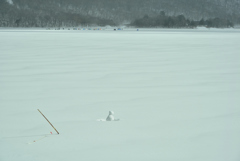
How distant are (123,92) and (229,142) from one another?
2921 mm

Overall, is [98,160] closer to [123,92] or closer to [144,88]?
[123,92]

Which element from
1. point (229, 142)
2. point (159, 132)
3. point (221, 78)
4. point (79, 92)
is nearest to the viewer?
point (229, 142)

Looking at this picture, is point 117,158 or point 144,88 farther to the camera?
point 144,88

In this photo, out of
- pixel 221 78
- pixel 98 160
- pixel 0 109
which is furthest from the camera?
pixel 221 78

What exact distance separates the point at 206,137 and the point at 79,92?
3034 millimetres

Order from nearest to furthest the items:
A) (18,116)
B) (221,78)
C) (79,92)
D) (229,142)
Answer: (229,142) → (18,116) → (79,92) → (221,78)

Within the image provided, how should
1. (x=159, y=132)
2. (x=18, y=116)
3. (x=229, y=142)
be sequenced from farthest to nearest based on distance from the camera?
(x=18, y=116) < (x=159, y=132) < (x=229, y=142)

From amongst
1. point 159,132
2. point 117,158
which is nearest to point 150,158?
point 117,158

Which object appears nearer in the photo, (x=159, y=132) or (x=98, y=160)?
(x=98, y=160)

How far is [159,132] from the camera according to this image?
4.06m

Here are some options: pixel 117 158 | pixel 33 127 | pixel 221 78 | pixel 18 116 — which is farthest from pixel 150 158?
pixel 221 78

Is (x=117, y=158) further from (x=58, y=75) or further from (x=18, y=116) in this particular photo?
(x=58, y=75)

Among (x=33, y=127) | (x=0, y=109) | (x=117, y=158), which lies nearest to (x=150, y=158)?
(x=117, y=158)

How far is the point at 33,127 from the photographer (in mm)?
4199
